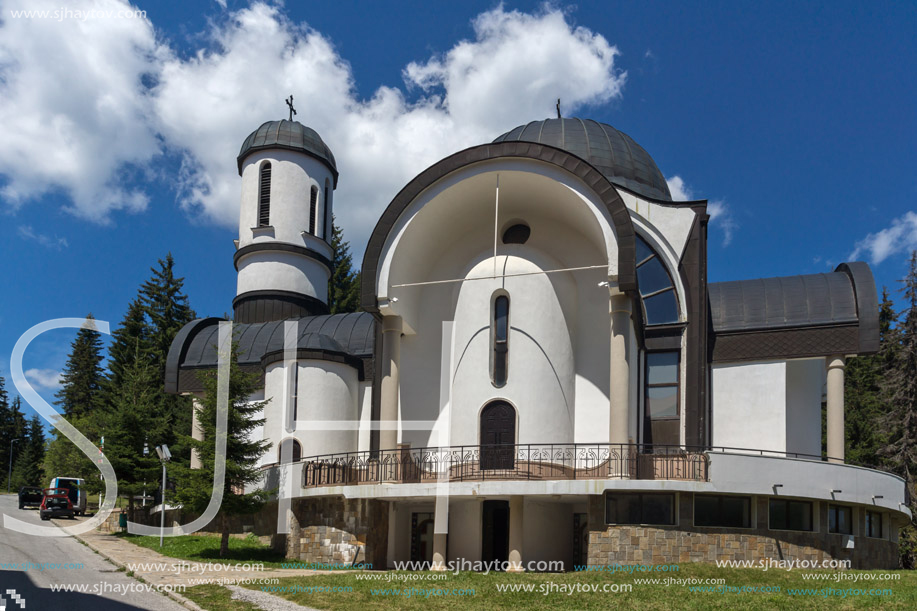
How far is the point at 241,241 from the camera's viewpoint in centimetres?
3114

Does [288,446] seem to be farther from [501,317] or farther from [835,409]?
[835,409]

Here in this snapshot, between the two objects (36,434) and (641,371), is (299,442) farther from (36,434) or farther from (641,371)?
(36,434)

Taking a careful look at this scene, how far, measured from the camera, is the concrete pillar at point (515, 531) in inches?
706

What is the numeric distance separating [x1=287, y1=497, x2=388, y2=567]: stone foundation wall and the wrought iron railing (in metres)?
0.58

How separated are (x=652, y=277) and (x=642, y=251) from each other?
0.76m

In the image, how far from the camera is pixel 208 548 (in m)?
21.0

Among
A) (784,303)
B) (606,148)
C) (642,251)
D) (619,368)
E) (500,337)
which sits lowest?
(619,368)

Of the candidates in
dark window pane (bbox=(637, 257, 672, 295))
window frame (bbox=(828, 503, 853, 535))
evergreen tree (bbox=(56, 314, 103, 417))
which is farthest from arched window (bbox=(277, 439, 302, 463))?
evergreen tree (bbox=(56, 314, 103, 417))

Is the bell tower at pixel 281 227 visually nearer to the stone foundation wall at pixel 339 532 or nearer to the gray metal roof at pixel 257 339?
the gray metal roof at pixel 257 339

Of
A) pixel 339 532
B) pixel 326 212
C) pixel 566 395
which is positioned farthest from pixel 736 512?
pixel 326 212

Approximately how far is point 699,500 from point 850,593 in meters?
3.74

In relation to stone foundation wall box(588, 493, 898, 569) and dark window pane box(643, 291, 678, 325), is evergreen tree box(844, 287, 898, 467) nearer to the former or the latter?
dark window pane box(643, 291, 678, 325)

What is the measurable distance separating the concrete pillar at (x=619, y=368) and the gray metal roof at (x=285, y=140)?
16423mm

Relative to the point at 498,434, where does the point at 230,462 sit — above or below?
below
